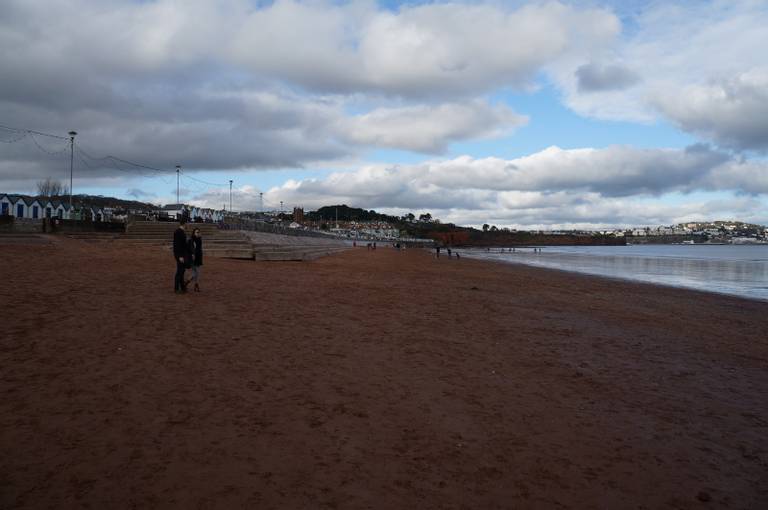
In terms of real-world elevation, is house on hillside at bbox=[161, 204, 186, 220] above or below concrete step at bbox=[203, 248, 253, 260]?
above

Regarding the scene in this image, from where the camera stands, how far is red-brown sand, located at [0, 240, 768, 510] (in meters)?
3.65

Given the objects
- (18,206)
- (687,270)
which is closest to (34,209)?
(18,206)

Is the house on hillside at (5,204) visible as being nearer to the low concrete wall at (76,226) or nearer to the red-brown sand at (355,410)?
the low concrete wall at (76,226)

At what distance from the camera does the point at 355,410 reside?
513 centimetres

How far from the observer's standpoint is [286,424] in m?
4.67

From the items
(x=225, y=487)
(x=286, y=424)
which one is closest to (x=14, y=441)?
(x=225, y=487)

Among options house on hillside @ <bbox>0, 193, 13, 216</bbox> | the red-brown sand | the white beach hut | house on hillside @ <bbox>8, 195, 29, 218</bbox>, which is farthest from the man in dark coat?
the white beach hut

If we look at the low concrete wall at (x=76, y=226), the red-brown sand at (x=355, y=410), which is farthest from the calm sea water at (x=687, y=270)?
the low concrete wall at (x=76, y=226)

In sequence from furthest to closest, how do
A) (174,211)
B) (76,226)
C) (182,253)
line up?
1. (174,211)
2. (76,226)
3. (182,253)

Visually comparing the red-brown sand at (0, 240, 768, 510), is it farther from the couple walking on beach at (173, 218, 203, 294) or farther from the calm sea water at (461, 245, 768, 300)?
the calm sea water at (461, 245, 768, 300)

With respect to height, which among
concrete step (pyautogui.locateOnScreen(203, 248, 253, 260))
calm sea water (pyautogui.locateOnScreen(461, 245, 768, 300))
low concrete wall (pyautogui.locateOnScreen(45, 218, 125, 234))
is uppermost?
low concrete wall (pyautogui.locateOnScreen(45, 218, 125, 234))

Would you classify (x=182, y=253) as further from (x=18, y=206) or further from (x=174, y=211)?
(x=174, y=211)

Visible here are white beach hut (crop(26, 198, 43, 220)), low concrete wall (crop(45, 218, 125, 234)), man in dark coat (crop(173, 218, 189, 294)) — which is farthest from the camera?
white beach hut (crop(26, 198, 43, 220))

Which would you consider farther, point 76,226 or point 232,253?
point 76,226
